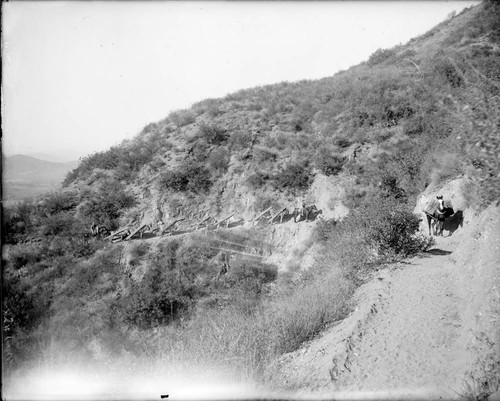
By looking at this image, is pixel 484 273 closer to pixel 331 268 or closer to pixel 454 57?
pixel 331 268

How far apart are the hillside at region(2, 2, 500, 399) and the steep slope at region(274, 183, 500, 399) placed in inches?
1.2

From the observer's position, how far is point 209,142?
1602cm

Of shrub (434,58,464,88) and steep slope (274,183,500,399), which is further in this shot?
shrub (434,58,464,88)

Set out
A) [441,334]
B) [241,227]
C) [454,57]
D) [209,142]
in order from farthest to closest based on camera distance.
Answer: [209,142] < [454,57] < [241,227] < [441,334]

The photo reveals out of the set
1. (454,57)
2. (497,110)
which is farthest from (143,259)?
(454,57)

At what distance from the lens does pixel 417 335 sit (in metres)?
4.34

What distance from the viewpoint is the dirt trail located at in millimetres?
3596

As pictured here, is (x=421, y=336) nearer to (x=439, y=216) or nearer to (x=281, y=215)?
(x=439, y=216)

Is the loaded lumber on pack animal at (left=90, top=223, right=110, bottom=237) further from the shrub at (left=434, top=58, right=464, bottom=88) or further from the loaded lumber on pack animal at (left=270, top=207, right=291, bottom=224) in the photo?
the shrub at (left=434, top=58, right=464, bottom=88)

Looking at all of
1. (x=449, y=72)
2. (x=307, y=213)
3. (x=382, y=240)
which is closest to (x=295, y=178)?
(x=307, y=213)

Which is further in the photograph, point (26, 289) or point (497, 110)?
point (26, 289)

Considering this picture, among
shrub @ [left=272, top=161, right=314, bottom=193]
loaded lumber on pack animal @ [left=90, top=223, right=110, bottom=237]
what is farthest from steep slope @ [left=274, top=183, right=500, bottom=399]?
loaded lumber on pack animal @ [left=90, top=223, right=110, bottom=237]

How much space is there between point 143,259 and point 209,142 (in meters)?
7.97

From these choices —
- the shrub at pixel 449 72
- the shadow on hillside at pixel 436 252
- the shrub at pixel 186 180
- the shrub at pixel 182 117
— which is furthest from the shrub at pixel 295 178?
the shrub at pixel 449 72
